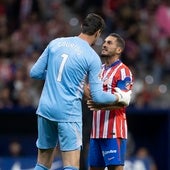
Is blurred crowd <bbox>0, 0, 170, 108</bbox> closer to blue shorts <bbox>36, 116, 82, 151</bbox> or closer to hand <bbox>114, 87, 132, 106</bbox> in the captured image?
hand <bbox>114, 87, 132, 106</bbox>

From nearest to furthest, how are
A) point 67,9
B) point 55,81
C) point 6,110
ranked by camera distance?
point 55,81 → point 6,110 → point 67,9

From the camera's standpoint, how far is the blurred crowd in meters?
16.2

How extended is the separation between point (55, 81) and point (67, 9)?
33.5 feet

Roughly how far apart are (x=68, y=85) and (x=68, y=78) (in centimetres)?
8

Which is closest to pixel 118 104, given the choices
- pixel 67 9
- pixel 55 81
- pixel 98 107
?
pixel 98 107

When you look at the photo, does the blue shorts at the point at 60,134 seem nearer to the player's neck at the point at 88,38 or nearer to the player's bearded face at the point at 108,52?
the player's neck at the point at 88,38

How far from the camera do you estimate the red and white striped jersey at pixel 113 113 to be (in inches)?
396

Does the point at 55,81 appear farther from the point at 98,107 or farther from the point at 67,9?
the point at 67,9

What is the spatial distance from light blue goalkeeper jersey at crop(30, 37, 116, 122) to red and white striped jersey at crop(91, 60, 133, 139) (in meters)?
0.75

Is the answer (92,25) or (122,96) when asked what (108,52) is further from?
(92,25)

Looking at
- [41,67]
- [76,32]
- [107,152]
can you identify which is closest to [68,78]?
[41,67]

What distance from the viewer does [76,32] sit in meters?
18.0

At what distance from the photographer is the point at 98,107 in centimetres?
977

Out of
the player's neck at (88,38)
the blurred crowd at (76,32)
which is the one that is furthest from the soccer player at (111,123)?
the blurred crowd at (76,32)
